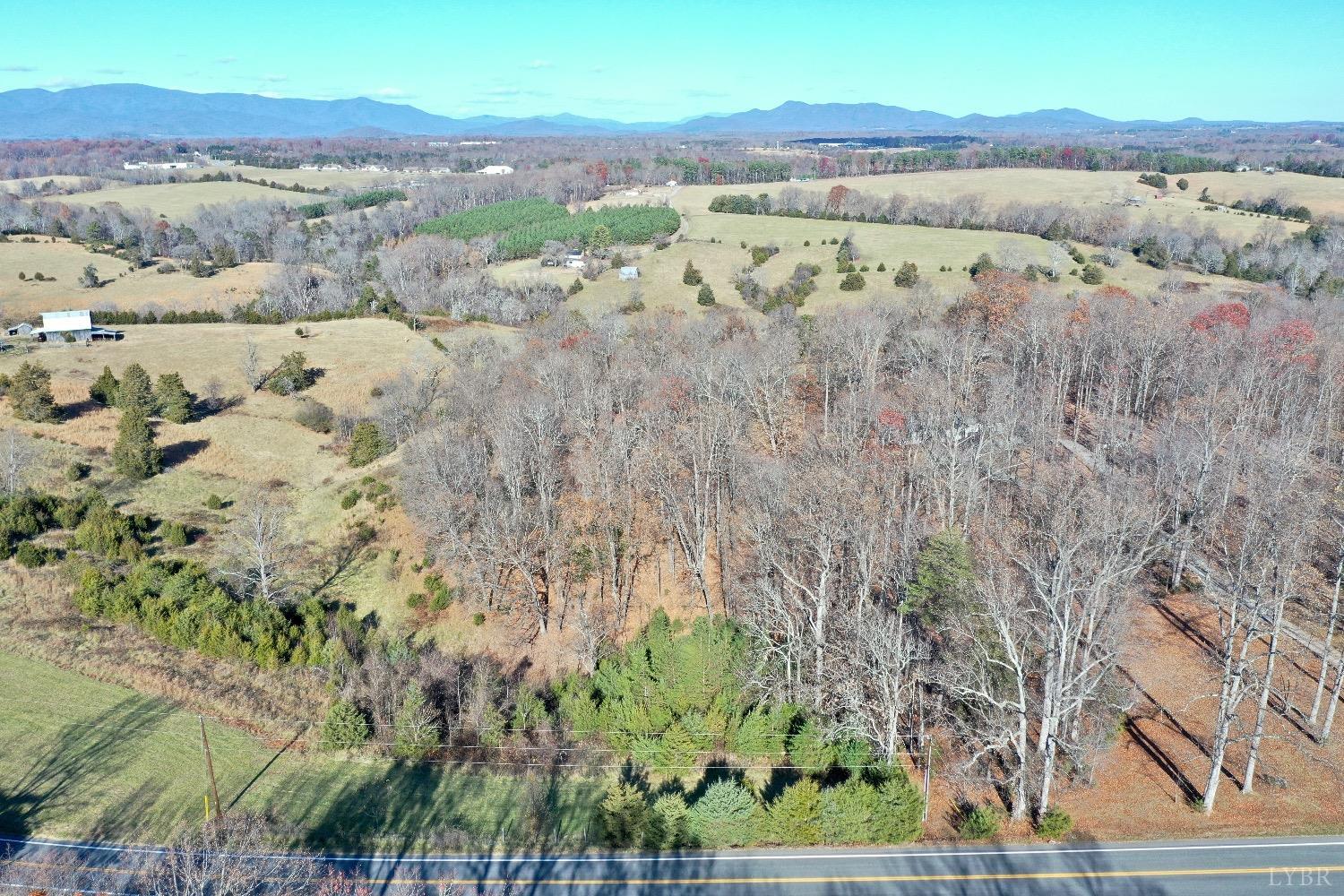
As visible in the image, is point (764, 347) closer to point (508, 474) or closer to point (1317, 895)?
point (508, 474)

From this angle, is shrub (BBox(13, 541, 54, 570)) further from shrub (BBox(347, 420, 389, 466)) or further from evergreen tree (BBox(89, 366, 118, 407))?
shrub (BBox(347, 420, 389, 466))

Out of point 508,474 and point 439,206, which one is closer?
point 508,474

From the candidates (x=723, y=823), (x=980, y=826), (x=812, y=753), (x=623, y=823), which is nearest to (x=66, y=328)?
(x=623, y=823)

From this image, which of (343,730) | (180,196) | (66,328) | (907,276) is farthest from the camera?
(180,196)

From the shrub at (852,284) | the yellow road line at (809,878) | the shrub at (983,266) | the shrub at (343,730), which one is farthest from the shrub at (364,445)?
the shrub at (983,266)

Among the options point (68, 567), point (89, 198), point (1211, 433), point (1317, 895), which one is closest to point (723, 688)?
point (1317, 895)

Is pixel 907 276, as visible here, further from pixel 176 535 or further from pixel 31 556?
pixel 31 556

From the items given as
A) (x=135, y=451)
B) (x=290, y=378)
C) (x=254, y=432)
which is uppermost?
(x=290, y=378)
